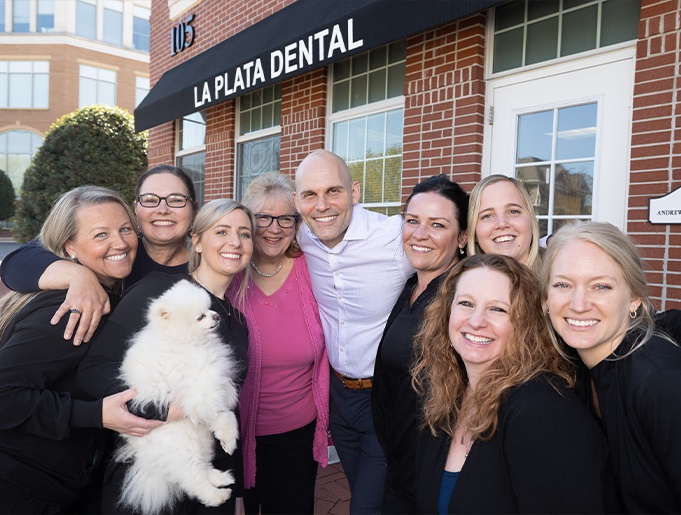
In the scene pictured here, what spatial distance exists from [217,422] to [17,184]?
41410 millimetres

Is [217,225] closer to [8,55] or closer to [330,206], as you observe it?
[330,206]

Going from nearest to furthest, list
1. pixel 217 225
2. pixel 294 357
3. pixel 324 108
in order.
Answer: pixel 217 225
pixel 294 357
pixel 324 108

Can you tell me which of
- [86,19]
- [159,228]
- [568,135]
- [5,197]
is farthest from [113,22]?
[159,228]

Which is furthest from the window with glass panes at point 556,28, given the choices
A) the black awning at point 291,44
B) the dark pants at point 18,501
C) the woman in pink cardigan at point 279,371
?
the dark pants at point 18,501

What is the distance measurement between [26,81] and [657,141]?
3879cm

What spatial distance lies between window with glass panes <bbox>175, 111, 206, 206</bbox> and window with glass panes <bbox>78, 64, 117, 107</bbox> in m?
28.6

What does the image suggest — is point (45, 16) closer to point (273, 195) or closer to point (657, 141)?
point (273, 195)

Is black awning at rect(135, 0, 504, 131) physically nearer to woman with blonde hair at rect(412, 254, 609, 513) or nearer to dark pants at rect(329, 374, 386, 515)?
woman with blonde hair at rect(412, 254, 609, 513)

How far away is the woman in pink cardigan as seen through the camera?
2705 millimetres

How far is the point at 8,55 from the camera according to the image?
32531mm

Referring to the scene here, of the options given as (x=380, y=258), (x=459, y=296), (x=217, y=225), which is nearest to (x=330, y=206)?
(x=380, y=258)

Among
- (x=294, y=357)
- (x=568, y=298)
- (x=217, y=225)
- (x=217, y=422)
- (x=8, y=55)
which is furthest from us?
(x=8, y=55)

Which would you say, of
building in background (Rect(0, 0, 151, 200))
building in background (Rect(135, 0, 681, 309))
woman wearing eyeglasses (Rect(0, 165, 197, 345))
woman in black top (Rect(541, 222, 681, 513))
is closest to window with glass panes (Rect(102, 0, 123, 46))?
building in background (Rect(0, 0, 151, 200))

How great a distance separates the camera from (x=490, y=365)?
5.92ft
